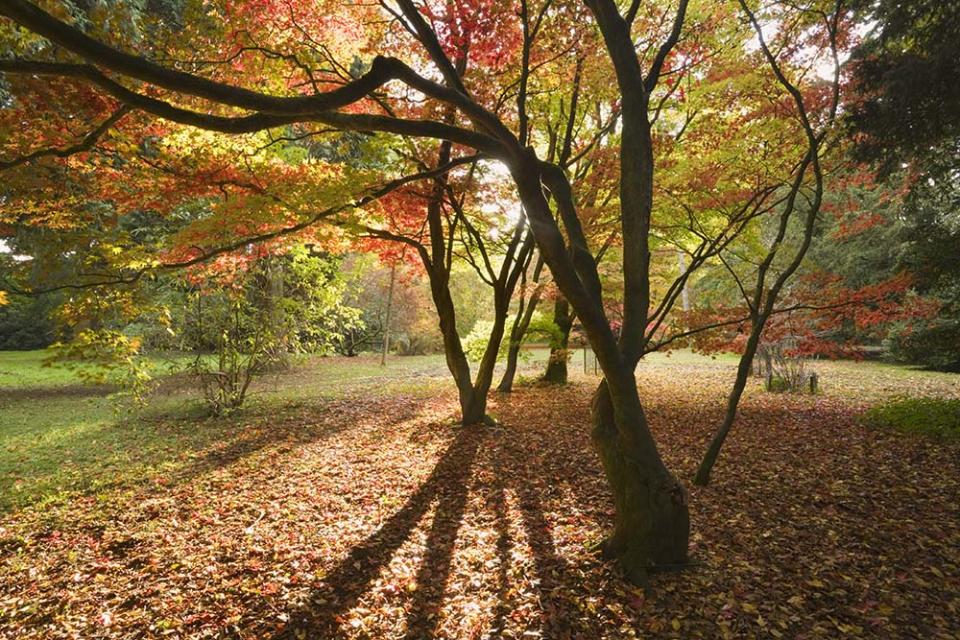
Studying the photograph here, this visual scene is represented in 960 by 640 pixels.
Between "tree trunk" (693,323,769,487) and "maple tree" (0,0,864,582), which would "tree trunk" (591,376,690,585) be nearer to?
"maple tree" (0,0,864,582)

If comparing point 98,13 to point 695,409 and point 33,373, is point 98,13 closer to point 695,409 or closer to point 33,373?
point 695,409

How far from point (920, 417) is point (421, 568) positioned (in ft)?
27.4

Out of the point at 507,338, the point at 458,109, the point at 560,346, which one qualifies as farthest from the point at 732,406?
the point at 560,346

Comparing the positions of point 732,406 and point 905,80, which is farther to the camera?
point 905,80

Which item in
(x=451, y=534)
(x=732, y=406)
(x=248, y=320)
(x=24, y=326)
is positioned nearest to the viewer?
(x=451, y=534)

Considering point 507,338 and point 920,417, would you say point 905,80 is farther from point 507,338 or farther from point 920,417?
point 507,338

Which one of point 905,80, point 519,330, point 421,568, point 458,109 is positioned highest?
point 905,80

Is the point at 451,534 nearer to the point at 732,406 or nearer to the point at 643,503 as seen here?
the point at 643,503

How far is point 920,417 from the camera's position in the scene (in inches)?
305

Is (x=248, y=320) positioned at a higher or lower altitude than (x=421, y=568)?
higher

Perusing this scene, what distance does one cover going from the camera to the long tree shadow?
3348 millimetres

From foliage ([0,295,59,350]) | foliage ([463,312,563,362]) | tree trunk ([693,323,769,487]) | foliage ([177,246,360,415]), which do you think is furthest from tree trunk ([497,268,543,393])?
foliage ([0,295,59,350])

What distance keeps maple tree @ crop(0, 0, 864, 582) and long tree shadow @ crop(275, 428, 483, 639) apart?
1485 mm

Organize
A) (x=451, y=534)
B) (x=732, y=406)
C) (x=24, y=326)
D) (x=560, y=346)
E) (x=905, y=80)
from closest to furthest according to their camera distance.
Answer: (x=451, y=534) → (x=732, y=406) → (x=905, y=80) → (x=560, y=346) → (x=24, y=326)
